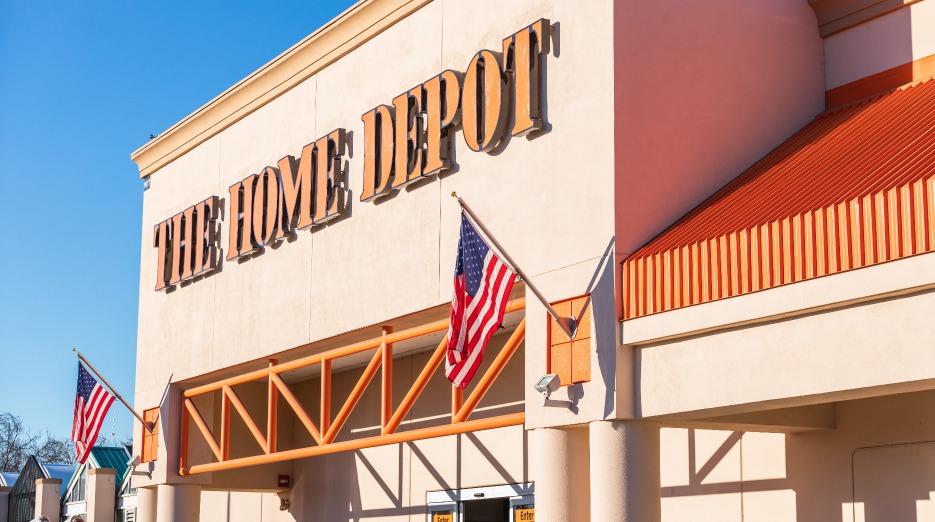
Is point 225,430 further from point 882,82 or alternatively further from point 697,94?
point 882,82

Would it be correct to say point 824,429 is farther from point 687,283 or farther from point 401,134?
point 401,134

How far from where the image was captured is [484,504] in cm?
2106

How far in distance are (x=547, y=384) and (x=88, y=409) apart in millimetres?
11425

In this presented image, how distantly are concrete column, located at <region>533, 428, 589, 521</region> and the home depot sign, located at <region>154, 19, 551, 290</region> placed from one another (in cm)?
381

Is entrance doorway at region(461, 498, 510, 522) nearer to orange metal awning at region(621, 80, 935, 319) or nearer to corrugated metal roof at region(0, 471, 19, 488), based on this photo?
orange metal awning at region(621, 80, 935, 319)

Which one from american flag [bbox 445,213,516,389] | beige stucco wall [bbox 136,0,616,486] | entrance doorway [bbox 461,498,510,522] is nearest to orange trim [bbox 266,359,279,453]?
beige stucco wall [bbox 136,0,616,486]

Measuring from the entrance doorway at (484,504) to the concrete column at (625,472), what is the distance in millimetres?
5445

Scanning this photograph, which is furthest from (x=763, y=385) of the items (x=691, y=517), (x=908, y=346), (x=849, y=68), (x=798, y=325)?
(x=849, y=68)

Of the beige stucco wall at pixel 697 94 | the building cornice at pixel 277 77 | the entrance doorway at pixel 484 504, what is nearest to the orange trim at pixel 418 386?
the entrance doorway at pixel 484 504

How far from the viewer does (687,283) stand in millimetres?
13453

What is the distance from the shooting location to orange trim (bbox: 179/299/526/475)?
53.2 feet

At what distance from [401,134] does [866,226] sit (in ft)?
28.4

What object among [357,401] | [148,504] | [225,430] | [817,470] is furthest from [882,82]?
[148,504]

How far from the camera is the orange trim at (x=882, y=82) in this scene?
15.4m
